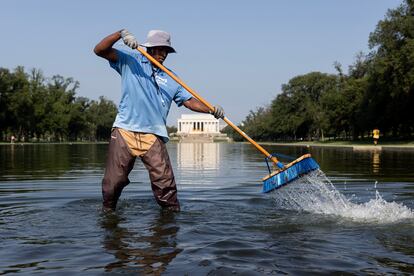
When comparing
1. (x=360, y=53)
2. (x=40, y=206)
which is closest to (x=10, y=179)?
(x=40, y=206)

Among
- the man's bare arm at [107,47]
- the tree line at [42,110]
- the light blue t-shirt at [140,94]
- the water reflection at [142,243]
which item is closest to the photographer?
the water reflection at [142,243]

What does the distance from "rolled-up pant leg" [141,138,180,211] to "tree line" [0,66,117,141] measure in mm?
72100

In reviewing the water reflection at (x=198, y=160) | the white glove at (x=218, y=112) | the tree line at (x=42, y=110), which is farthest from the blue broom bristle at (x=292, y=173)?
the tree line at (x=42, y=110)

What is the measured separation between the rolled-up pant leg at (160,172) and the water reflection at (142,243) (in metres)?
0.25

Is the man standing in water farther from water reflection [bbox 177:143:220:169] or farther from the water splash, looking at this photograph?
water reflection [bbox 177:143:220:169]

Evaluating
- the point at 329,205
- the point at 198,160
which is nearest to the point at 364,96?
the point at 198,160

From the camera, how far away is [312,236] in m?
5.14

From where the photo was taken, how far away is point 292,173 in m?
6.61

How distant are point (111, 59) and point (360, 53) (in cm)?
7614

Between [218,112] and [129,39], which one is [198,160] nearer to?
[218,112]

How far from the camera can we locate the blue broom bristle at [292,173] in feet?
21.5

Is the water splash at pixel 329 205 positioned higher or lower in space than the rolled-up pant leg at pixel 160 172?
lower

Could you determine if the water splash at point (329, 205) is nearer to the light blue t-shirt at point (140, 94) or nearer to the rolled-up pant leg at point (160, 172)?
the rolled-up pant leg at point (160, 172)

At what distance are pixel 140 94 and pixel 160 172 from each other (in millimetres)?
990
